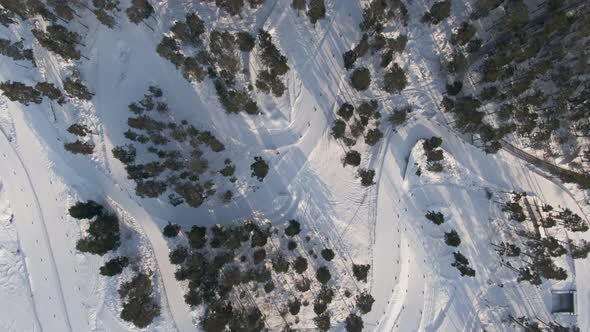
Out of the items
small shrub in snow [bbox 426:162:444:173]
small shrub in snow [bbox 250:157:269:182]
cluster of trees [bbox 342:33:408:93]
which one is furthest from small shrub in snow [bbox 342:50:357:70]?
small shrub in snow [bbox 426:162:444:173]

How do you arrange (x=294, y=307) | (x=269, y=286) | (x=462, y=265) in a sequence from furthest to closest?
(x=462, y=265) < (x=269, y=286) < (x=294, y=307)

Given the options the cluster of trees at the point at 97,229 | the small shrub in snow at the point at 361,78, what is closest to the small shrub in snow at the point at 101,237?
the cluster of trees at the point at 97,229

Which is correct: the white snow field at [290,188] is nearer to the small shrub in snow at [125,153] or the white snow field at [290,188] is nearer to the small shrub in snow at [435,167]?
the small shrub in snow at [435,167]

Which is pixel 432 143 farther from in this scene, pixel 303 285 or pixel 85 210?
pixel 85 210

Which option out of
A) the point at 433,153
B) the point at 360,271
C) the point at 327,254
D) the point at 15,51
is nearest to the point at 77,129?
the point at 15,51

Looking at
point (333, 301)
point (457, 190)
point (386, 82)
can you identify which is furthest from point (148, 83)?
point (457, 190)

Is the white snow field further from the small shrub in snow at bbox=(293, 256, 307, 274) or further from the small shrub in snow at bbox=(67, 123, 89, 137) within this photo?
the small shrub in snow at bbox=(293, 256, 307, 274)
